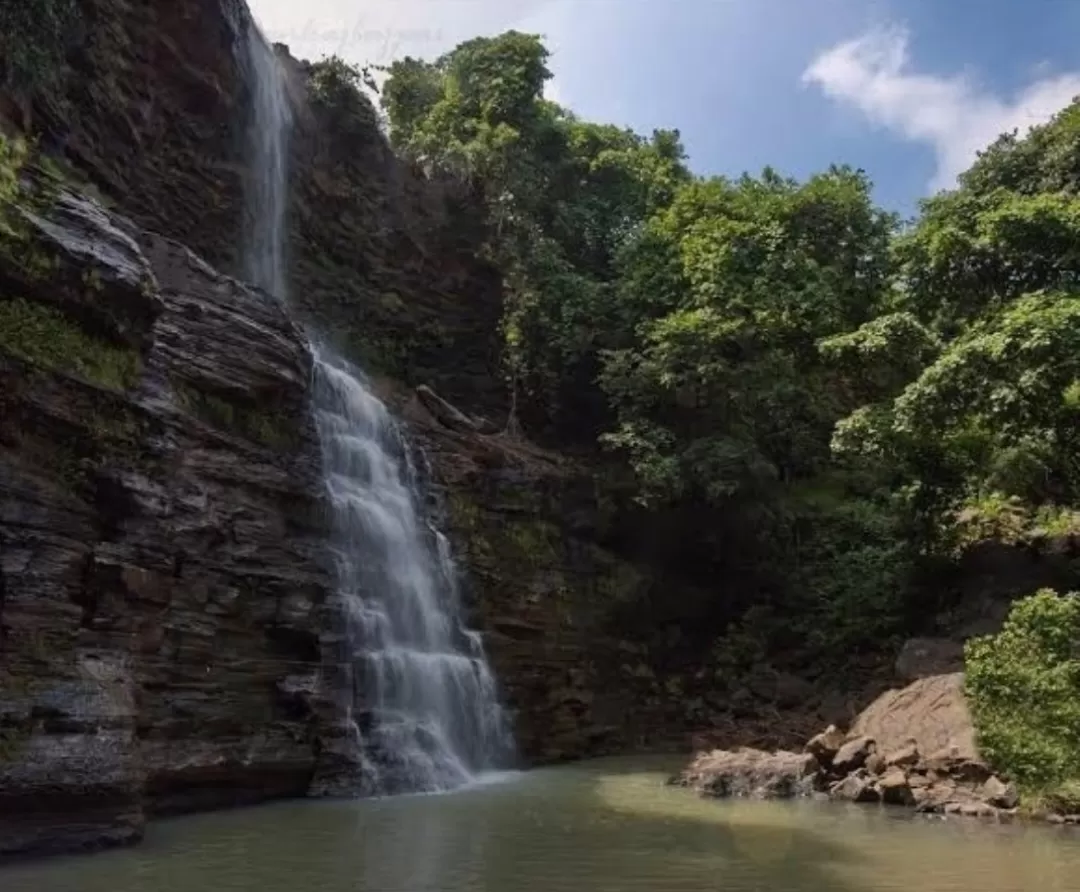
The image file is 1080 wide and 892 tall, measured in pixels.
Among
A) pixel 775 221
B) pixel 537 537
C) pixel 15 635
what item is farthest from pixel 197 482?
pixel 775 221

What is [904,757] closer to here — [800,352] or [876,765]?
[876,765]

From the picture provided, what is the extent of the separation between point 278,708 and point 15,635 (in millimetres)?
4683

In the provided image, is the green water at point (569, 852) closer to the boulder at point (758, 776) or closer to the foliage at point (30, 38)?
the boulder at point (758, 776)

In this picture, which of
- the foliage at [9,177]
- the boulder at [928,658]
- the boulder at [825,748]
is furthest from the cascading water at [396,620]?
the boulder at [928,658]

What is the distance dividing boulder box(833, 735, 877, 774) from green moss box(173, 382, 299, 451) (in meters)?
9.28

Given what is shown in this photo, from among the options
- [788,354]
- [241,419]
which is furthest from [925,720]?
[788,354]

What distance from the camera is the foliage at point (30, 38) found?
14.2m

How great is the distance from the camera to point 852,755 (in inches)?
596

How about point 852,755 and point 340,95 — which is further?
point 340,95

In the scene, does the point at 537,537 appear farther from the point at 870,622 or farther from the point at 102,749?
the point at 102,749

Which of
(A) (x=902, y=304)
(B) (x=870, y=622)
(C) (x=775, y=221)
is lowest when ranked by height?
(B) (x=870, y=622)

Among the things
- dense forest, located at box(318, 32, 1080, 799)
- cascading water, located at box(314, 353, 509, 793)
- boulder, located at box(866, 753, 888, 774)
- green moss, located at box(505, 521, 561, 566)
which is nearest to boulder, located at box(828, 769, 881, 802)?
boulder, located at box(866, 753, 888, 774)

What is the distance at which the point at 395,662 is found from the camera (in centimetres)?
1647

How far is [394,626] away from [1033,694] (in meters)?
9.37
